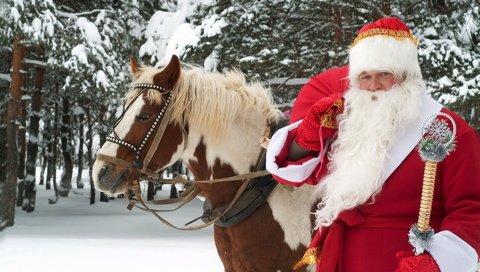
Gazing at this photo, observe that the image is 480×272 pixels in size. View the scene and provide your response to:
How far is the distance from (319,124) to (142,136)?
60.9 inches

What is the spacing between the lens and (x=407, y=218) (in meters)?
2.17

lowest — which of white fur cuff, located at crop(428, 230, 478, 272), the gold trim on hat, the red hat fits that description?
white fur cuff, located at crop(428, 230, 478, 272)

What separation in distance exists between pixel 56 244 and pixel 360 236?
9607 millimetres

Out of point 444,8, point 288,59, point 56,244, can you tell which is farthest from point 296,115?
point 56,244

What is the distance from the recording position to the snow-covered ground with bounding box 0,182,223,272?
8.78 metres

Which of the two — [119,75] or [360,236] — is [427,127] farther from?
[119,75]

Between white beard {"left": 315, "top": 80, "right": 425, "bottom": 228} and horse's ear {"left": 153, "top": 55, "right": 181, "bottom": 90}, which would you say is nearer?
white beard {"left": 315, "top": 80, "right": 425, "bottom": 228}

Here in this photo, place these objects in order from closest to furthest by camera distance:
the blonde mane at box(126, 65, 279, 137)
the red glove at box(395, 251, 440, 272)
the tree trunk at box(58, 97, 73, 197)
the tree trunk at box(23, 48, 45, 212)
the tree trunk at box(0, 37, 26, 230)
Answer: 1. the red glove at box(395, 251, 440, 272)
2. the blonde mane at box(126, 65, 279, 137)
3. the tree trunk at box(0, 37, 26, 230)
4. the tree trunk at box(23, 48, 45, 212)
5. the tree trunk at box(58, 97, 73, 197)

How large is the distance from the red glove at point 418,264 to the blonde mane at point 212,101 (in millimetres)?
1860

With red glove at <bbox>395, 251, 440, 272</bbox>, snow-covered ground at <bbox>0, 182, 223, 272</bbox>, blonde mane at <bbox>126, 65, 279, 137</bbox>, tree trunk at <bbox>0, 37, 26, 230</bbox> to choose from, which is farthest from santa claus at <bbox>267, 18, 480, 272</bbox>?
tree trunk at <bbox>0, 37, 26, 230</bbox>

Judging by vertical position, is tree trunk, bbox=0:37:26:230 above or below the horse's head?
below

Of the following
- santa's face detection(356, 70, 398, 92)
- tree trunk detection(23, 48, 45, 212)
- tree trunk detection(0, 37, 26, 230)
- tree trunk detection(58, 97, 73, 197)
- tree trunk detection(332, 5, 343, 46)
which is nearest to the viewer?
santa's face detection(356, 70, 398, 92)

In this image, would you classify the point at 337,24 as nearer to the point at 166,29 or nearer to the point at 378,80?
the point at 166,29

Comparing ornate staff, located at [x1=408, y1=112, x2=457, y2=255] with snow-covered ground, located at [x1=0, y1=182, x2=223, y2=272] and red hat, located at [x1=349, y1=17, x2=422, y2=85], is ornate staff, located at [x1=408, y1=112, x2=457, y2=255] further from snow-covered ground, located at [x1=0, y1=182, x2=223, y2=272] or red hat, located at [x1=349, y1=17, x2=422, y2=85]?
snow-covered ground, located at [x1=0, y1=182, x2=223, y2=272]
